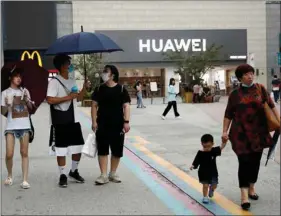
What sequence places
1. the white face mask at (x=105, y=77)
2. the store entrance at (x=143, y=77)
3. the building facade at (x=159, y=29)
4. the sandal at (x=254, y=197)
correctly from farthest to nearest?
the store entrance at (x=143, y=77)
the building facade at (x=159, y=29)
the white face mask at (x=105, y=77)
the sandal at (x=254, y=197)

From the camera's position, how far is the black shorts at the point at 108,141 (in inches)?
257

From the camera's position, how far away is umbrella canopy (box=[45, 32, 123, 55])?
6.57 m

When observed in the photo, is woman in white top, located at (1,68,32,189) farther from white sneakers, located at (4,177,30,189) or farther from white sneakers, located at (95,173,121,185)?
white sneakers, located at (95,173,121,185)

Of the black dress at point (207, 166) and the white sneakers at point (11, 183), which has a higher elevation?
the black dress at point (207, 166)

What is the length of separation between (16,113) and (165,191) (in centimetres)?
222

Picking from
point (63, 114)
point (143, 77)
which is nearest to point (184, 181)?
point (63, 114)

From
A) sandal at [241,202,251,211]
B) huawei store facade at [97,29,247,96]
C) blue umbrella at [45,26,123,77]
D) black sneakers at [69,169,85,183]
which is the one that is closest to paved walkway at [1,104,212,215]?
black sneakers at [69,169,85,183]

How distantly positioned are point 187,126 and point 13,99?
27.5 ft

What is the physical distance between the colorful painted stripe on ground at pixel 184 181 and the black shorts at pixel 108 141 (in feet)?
3.03

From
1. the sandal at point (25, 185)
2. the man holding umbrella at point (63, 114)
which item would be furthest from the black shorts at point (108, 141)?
the sandal at point (25, 185)

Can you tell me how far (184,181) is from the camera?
6.64 m

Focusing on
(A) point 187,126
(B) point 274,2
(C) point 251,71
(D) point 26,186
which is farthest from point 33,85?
(B) point 274,2

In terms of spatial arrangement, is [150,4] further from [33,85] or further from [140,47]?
[33,85]

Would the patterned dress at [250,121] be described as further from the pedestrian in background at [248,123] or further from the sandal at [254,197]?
the sandal at [254,197]
